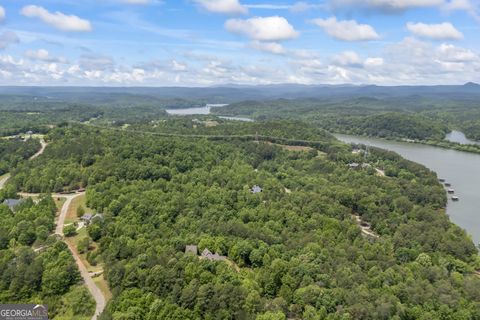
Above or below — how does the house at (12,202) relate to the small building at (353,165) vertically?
below

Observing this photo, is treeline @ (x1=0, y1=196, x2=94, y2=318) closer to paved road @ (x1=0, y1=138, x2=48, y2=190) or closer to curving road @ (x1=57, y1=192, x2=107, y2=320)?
curving road @ (x1=57, y1=192, x2=107, y2=320)

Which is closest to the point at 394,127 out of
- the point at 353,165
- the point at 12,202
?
the point at 353,165

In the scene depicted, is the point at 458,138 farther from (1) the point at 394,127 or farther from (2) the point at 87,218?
(2) the point at 87,218

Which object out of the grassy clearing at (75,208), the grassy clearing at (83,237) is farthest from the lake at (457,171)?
the grassy clearing at (75,208)

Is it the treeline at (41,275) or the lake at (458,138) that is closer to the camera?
the treeline at (41,275)

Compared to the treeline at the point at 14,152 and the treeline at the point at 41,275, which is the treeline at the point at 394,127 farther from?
the treeline at the point at 41,275

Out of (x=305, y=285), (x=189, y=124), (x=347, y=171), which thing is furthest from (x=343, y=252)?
(x=189, y=124)

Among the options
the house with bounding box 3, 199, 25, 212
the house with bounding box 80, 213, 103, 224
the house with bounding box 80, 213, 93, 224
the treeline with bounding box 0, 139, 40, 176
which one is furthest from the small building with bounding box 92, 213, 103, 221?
the treeline with bounding box 0, 139, 40, 176
